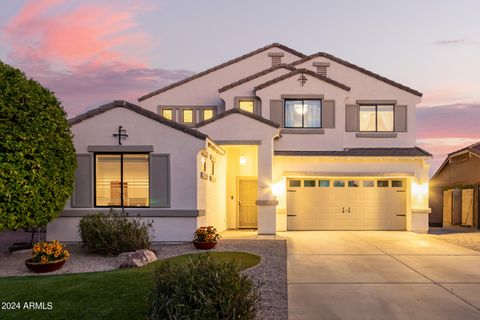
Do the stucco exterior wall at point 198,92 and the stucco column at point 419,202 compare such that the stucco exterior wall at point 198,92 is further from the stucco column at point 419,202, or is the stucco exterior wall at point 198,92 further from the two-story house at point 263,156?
the stucco column at point 419,202

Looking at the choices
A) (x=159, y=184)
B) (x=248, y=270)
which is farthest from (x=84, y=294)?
(x=159, y=184)

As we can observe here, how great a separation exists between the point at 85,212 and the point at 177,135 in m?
4.12

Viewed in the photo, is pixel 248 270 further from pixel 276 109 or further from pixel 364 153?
pixel 276 109

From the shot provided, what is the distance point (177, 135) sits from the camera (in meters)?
16.2

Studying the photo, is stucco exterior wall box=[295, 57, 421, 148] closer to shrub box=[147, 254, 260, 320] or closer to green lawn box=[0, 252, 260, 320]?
green lawn box=[0, 252, 260, 320]

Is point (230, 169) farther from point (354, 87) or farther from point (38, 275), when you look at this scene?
point (38, 275)

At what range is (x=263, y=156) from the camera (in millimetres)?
19656

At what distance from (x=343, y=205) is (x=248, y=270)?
1102 centimetres

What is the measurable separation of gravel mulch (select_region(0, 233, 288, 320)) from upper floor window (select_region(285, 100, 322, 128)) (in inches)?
285

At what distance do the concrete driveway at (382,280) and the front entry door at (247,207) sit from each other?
518 centimetres

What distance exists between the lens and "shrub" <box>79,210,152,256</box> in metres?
13.5

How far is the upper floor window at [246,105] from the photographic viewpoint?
23.3 metres

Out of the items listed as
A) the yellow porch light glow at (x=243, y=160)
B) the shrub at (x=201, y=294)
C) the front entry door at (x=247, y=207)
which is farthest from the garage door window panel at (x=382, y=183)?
the shrub at (x=201, y=294)

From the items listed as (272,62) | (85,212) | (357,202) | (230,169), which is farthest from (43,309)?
(272,62)
